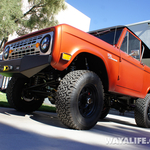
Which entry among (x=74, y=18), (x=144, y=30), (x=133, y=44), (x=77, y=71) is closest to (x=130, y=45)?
(x=133, y=44)

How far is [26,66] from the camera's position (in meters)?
2.27

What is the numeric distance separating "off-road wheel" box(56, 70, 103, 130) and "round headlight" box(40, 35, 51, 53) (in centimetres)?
48

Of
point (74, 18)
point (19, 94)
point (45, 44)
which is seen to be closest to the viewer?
point (45, 44)

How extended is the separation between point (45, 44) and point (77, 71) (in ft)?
1.95

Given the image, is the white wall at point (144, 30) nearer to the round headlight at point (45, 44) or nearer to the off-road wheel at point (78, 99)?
the off-road wheel at point (78, 99)

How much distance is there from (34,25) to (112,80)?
465 inches

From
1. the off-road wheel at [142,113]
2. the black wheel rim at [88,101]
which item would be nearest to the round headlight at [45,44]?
the black wheel rim at [88,101]

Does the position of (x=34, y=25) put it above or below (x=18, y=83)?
above

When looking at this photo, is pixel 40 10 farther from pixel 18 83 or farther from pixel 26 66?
pixel 26 66

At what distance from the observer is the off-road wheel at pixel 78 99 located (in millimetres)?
2150

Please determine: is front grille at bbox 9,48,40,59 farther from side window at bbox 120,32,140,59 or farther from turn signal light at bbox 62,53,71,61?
side window at bbox 120,32,140,59

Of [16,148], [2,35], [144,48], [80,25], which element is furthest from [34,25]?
[80,25]

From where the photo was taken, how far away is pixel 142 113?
12.1 feet

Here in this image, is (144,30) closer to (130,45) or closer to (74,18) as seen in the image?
→ (130,45)
